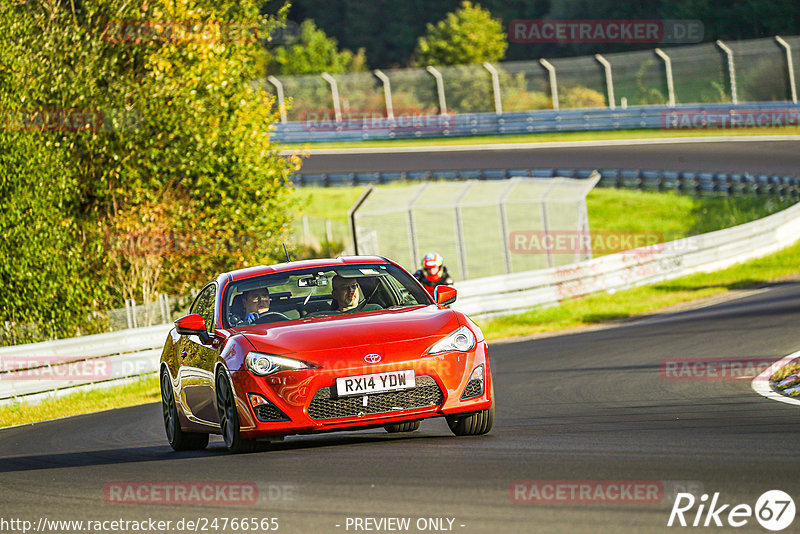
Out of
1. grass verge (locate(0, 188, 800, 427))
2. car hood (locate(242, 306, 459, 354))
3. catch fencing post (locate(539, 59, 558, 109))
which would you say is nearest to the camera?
car hood (locate(242, 306, 459, 354))

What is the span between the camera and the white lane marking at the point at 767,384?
10.1 meters

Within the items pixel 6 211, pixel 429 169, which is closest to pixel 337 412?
pixel 6 211

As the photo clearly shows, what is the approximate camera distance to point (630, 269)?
1030 inches

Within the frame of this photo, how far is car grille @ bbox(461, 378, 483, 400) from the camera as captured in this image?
8289mm

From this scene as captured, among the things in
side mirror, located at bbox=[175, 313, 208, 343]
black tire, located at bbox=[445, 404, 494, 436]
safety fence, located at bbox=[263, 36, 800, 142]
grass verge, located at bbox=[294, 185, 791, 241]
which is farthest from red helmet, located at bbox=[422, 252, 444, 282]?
safety fence, located at bbox=[263, 36, 800, 142]

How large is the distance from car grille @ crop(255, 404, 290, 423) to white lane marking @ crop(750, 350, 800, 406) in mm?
4257

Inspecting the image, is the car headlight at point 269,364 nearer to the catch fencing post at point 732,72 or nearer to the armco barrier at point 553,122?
the armco barrier at point 553,122

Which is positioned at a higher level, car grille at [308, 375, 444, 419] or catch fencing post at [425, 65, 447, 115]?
car grille at [308, 375, 444, 419]

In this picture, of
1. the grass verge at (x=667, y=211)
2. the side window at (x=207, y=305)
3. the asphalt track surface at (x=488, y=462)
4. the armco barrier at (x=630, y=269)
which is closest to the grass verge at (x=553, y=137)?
the grass verge at (x=667, y=211)

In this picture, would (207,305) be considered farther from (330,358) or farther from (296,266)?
(330,358)

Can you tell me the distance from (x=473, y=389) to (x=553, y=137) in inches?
1507

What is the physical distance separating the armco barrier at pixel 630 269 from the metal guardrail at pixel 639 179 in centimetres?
415

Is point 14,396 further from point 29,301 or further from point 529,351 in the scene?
point 529,351

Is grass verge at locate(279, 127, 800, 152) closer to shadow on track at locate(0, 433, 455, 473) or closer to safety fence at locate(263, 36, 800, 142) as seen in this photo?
safety fence at locate(263, 36, 800, 142)
